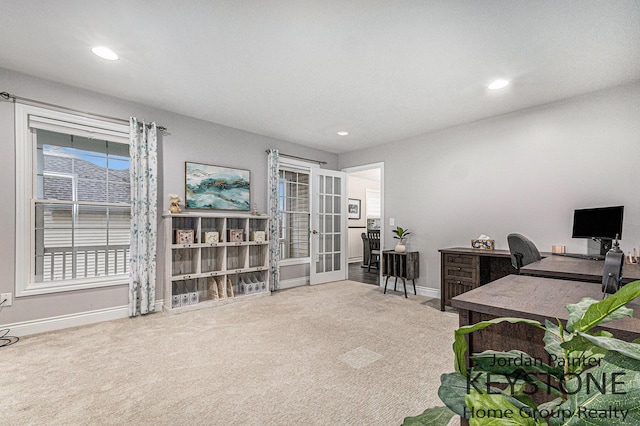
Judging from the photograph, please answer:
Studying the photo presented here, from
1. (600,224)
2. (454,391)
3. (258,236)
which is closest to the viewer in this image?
(454,391)

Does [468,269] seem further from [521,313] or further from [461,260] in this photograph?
[521,313]

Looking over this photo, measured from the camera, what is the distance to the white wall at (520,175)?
3031mm

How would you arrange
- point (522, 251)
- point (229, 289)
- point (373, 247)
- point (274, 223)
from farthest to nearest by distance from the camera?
point (373, 247) < point (274, 223) < point (229, 289) < point (522, 251)

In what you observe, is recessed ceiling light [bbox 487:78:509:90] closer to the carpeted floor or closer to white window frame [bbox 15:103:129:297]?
the carpeted floor

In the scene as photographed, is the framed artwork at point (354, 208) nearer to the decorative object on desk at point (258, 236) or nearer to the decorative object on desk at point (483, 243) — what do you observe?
the decorative object on desk at point (258, 236)

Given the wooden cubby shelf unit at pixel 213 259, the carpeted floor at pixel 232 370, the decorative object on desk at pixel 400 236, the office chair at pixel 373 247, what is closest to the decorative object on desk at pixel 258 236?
the wooden cubby shelf unit at pixel 213 259

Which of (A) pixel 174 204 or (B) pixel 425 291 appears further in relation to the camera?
(B) pixel 425 291

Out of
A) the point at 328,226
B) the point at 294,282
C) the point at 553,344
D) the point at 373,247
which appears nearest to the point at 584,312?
the point at 553,344

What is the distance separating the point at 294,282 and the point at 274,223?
1.11 metres

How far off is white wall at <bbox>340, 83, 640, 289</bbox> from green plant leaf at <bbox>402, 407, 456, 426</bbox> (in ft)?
12.1

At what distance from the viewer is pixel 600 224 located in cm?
284

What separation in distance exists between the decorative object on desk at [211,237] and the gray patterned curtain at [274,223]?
3.03 ft

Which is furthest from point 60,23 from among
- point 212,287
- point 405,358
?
point 405,358

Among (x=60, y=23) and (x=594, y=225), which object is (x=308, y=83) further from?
(x=594, y=225)
